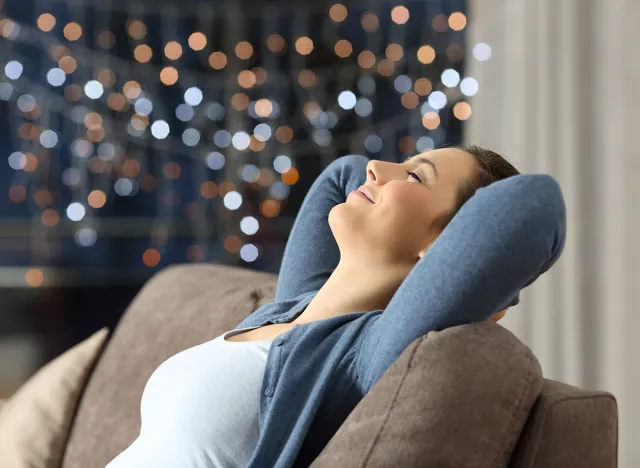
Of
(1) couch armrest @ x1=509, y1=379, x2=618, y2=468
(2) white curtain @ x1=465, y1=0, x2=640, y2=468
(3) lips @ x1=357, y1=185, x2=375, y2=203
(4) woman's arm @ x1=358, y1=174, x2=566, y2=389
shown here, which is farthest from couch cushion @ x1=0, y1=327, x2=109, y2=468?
(2) white curtain @ x1=465, y1=0, x2=640, y2=468

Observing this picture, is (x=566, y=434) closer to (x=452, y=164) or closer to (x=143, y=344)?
(x=452, y=164)

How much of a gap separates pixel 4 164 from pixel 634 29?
3.33 m

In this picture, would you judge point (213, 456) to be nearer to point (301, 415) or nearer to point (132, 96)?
point (301, 415)

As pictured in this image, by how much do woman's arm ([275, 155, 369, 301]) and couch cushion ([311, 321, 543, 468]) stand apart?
551 mm

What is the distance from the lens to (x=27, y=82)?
4.34 m

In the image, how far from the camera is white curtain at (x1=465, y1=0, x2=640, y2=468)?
2.17 metres

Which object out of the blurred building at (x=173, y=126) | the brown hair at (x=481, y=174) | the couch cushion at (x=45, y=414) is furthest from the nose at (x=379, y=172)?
the blurred building at (x=173, y=126)

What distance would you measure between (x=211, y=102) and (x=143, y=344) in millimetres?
2679

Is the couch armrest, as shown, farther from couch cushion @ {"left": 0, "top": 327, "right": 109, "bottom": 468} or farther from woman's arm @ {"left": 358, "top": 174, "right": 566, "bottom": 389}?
couch cushion @ {"left": 0, "top": 327, "right": 109, "bottom": 468}

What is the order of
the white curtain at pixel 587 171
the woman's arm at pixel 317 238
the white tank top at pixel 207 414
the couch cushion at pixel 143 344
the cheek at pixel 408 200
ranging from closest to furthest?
1. the white tank top at pixel 207 414
2. the cheek at pixel 408 200
3. the woman's arm at pixel 317 238
4. the couch cushion at pixel 143 344
5. the white curtain at pixel 587 171

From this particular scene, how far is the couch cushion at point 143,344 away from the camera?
1652 mm

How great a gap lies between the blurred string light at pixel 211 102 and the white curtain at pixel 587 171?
1443 millimetres

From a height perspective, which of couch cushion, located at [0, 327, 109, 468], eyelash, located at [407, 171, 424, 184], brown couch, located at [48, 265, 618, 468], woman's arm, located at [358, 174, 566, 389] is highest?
eyelash, located at [407, 171, 424, 184]

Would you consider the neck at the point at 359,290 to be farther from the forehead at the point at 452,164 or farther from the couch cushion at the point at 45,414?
the couch cushion at the point at 45,414
